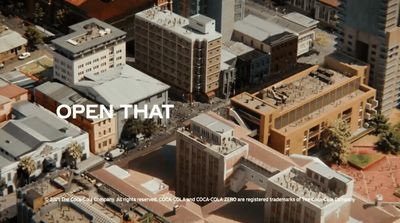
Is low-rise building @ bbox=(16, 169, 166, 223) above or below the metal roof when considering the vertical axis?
below

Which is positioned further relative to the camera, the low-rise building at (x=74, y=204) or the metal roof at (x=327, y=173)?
the metal roof at (x=327, y=173)

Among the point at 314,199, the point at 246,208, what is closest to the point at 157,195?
the point at 246,208

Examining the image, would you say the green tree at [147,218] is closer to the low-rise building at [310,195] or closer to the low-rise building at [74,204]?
the low-rise building at [74,204]

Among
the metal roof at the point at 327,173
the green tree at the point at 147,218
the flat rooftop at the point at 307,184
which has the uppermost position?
the metal roof at the point at 327,173

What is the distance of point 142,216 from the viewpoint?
7156 inches

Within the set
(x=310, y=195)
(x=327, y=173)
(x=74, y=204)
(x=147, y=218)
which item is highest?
(x=327, y=173)

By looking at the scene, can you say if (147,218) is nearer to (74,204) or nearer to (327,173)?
(74,204)

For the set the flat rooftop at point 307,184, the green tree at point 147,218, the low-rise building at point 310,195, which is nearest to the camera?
the green tree at point 147,218

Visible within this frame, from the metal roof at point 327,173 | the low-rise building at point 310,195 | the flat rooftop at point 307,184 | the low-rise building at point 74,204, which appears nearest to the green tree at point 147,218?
the low-rise building at point 74,204

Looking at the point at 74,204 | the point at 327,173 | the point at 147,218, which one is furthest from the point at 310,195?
the point at 74,204

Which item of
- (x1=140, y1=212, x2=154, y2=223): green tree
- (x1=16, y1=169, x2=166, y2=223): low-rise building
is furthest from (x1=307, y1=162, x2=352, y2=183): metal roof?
(x1=140, y1=212, x2=154, y2=223): green tree

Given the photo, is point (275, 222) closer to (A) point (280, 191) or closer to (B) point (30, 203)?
(A) point (280, 191)

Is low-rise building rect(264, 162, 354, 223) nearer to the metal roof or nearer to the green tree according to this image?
the metal roof

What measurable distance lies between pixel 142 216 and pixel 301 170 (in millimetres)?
34890
